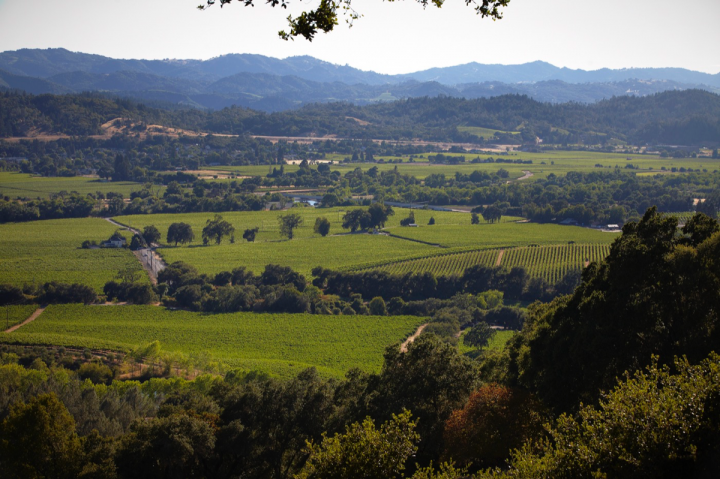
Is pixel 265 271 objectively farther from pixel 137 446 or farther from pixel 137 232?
pixel 137 446

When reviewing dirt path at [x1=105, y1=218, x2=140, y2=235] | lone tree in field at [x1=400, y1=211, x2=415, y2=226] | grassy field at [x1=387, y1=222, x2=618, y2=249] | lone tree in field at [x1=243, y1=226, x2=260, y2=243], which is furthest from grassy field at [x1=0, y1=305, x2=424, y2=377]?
lone tree in field at [x1=400, y1=211, x2=415, y2=226]

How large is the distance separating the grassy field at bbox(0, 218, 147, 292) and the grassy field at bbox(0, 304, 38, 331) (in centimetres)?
708

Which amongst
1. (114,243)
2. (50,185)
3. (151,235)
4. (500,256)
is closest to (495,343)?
(500,256)

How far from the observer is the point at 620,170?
16700cm

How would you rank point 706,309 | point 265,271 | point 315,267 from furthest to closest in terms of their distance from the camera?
point 315,267 → point 265,271 → point 706,309

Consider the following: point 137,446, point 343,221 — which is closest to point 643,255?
point 137,446

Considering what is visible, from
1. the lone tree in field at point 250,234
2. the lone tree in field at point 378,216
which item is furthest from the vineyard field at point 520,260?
the lone tree in field at point 250,234

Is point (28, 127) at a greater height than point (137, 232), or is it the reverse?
point (28, 127)

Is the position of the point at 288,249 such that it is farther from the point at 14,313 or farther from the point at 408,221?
the point at 14,313

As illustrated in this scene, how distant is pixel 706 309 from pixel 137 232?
94.1m

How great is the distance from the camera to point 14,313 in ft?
199

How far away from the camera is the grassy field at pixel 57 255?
→ 73562mm

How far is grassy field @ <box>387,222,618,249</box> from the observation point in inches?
3537

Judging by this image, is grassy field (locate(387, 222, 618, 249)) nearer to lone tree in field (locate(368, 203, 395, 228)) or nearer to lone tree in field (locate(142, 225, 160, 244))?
lone tree in field (locate(368, 203, 395, 228))
